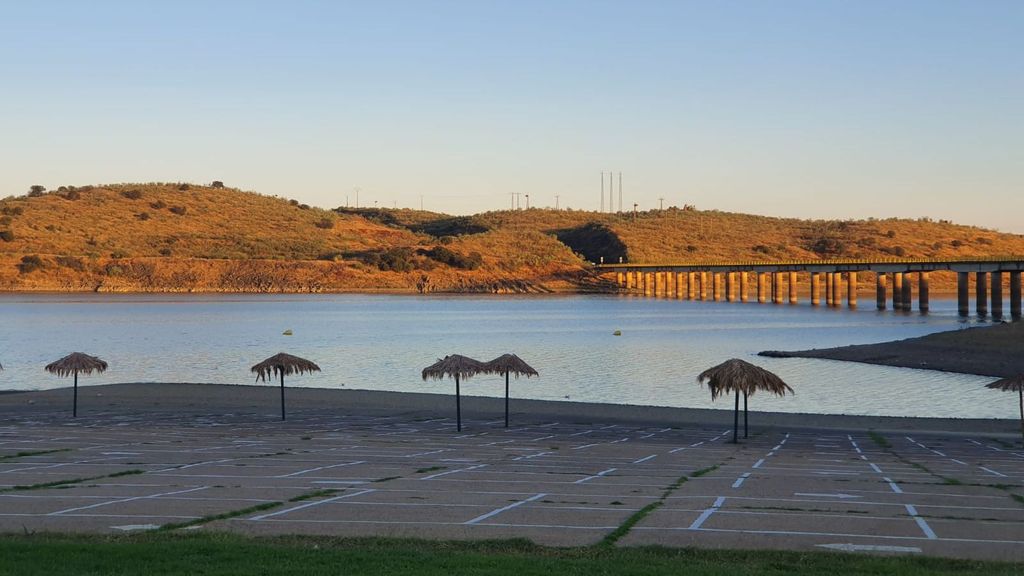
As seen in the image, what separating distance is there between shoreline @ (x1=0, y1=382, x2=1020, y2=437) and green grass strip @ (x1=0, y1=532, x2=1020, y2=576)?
73.2 ft

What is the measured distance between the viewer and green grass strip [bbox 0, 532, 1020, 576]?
1188cm

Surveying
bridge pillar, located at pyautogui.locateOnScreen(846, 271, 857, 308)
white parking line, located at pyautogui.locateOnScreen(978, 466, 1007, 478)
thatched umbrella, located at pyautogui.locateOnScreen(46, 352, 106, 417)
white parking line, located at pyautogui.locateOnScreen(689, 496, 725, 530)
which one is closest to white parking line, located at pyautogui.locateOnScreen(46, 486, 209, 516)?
white parking line, located at pyautogui.locateOnScreen(689, 496, 725, 530)

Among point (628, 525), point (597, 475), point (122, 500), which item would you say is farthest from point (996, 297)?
point (122, 500)

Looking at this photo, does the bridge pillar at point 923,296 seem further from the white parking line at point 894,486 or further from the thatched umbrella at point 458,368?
the white parking line at point 894,486

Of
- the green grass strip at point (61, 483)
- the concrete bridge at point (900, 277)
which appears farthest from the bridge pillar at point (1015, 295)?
the green grass strip at point (61, 483)

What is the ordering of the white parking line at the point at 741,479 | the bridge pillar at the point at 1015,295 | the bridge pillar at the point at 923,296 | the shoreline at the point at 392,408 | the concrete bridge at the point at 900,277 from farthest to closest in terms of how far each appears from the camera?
1. the bridge pillar at the point at 923,296
2. the concrete bridge at the point at 900,277
3. the bridge pillar at the point at 1015,295
4. the shoreline at the point at 392,408
5. the white parking line at the point at 741,479

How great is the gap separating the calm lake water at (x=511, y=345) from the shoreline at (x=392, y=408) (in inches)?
202

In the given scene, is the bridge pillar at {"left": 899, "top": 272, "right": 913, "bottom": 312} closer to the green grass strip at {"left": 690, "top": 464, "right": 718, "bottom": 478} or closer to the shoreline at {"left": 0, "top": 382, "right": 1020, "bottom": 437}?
the shoreline at {"left": 0, "top": 382, "right": 1020, "bottom": 437}

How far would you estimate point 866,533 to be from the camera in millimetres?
14875

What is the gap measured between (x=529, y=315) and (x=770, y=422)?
97.4m

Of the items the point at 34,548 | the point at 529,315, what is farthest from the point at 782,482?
the point at 529,315

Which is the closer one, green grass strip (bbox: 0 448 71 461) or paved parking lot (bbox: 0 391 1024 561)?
paved parking lot (bbox: 0 391 1024 561)

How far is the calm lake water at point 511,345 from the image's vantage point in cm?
5056

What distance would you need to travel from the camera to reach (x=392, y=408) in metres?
40.7
